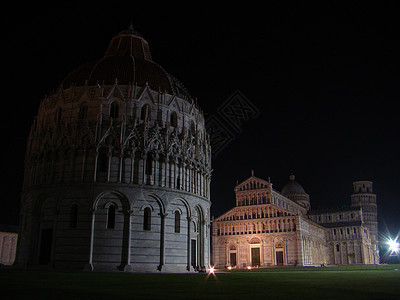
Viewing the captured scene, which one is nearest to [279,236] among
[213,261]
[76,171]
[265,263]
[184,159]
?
[265,263]

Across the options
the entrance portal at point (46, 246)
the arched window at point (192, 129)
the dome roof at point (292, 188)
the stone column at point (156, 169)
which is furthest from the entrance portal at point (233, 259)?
the entrance portal at point (46, 246)

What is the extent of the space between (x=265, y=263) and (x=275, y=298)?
274 ft

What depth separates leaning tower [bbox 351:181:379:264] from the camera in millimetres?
133800

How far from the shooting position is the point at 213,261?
3875 inches

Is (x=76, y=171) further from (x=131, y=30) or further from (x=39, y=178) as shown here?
(x=131, y=30)

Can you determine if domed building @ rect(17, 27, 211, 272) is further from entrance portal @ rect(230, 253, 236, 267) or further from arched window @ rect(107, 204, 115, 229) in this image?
entrance portal @ rect(230, 253, 236, 267)

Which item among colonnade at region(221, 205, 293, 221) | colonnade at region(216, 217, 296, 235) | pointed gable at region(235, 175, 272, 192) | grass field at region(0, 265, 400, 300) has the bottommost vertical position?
grass field at region(0, 265, 400, 300)

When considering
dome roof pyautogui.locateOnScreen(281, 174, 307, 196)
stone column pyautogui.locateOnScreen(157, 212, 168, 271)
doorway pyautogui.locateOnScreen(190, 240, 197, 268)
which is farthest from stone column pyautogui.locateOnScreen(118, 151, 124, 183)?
dome roof pyautogui.locateOnScreen(281, 174, 307, 196)

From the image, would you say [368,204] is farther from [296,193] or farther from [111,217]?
[111,217]

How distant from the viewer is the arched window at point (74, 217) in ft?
122

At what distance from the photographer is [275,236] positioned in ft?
303

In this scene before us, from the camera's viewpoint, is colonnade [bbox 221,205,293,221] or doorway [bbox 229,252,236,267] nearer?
colonnade [bbox 221,205,293,221]

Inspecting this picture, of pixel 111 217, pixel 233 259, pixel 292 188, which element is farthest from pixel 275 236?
pixel 111 217

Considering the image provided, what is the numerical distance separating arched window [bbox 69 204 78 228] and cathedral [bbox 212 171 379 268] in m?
55.3
